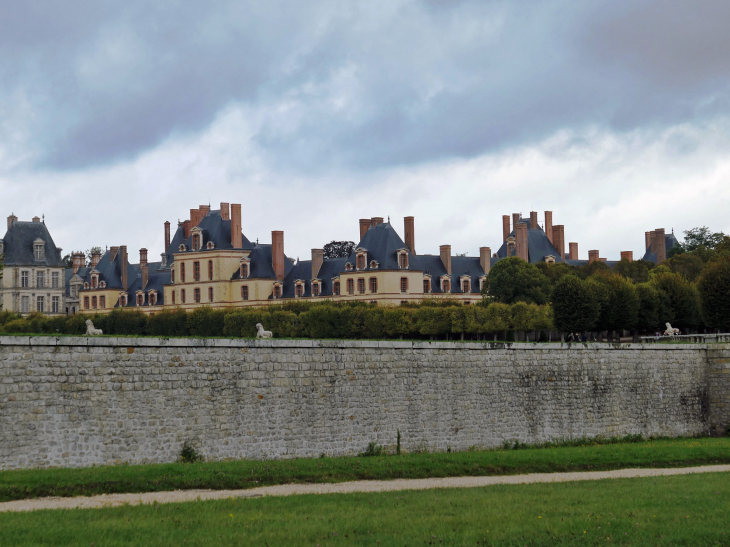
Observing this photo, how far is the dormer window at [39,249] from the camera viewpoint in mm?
78750

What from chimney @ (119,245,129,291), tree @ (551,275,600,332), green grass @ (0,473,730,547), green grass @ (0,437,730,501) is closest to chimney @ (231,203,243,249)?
chimney @ (119,245,129,291)

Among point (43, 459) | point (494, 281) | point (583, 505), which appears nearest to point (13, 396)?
point (43, 459)

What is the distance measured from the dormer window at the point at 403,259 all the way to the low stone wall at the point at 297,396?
52.5 meters

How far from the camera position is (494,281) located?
7300 centimetres

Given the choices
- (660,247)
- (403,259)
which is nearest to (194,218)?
(403,259)

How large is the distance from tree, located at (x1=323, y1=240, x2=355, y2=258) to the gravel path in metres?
88.1

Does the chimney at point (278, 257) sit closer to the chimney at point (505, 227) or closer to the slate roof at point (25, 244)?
the slate roof at point (25, 244)

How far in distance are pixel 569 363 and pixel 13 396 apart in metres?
16.5

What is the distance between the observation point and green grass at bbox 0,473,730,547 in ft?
37.6

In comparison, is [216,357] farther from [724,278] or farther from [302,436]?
[724,278]

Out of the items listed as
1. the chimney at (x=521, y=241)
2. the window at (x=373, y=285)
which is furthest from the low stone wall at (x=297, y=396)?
the chimney at (x=521, y=241)

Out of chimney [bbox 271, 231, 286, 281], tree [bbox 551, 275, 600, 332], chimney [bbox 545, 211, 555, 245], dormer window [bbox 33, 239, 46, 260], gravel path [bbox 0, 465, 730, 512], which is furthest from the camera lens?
chimney [bbox 545, 211, 555, 245]

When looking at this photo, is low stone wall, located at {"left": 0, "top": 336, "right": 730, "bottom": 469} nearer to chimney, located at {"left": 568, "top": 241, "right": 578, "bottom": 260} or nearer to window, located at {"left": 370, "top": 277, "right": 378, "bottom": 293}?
window, located at {"left": 370, "top": 277, "right": 378, "bottom": 293}

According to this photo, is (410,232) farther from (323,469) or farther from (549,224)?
(323,469)
